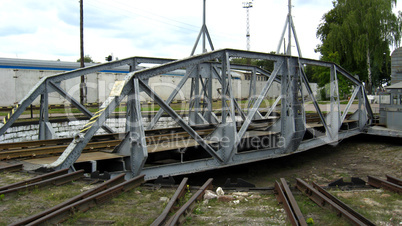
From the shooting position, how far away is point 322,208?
5922mm

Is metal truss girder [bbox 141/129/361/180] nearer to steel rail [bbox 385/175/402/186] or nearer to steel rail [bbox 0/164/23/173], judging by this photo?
steel rail [bbox 0/164/23/173]

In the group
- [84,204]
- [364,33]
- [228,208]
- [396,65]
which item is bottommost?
[228,208]

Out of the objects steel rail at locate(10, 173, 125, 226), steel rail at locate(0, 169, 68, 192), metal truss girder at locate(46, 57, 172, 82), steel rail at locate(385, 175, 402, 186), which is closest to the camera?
steel rail at locate(10, 173, 125, 226)

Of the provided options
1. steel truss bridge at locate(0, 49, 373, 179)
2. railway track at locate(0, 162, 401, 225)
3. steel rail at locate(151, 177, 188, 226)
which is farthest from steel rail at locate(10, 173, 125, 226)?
steel rail at locate(151, 177, 188, 226)

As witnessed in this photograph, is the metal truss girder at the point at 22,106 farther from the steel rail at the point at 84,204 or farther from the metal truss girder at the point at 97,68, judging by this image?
the steel rail at the point at 84,204

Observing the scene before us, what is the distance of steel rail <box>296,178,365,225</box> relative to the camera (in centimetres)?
509

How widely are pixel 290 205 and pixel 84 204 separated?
11.5ft

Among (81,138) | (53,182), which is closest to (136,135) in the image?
(81,138)

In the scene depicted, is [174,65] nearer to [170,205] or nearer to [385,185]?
[170,205]

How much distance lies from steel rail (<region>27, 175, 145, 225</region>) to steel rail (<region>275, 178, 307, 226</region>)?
2920 mm

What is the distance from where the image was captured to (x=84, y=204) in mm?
5605

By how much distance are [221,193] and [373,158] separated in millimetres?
10657

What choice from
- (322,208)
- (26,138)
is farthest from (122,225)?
(26,138)

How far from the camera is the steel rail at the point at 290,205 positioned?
5011 mm
